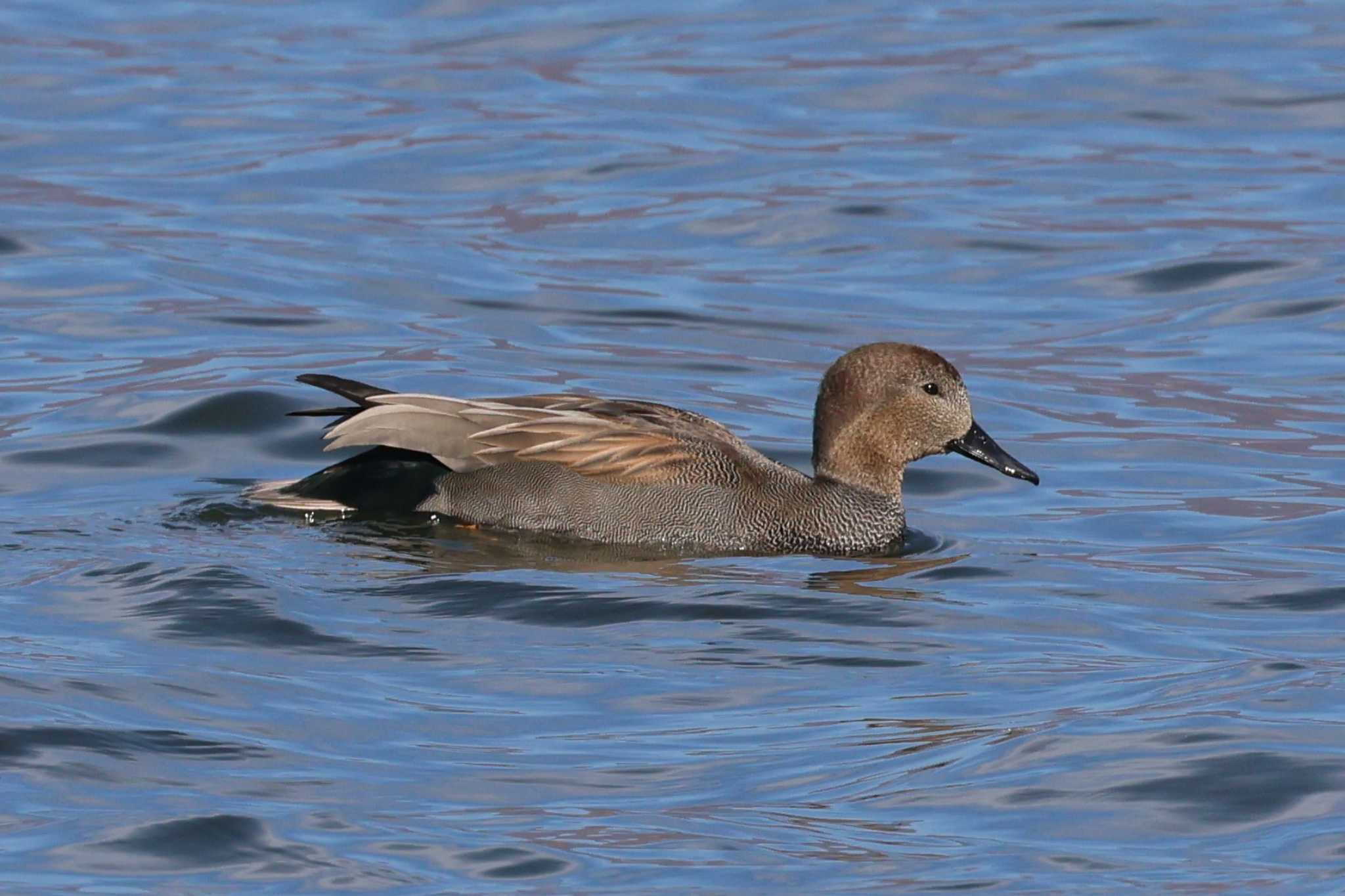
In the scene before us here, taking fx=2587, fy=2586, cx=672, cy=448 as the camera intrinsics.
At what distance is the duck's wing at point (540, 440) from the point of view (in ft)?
32.0

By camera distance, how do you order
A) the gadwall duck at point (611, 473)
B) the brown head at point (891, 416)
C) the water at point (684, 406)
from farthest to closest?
the brown head at point (891, 416) < the gadwall duck at point (611, 473) < the water at point (684, 406)

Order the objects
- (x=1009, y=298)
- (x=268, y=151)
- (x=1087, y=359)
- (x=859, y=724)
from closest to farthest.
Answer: (x=859, y=724), (x=1087, y=359), (x=1009, y=298), (x=268, y=151)

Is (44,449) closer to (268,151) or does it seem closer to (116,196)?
(116,196)

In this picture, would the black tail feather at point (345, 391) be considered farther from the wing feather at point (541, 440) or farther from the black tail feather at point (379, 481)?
the black tail feather at point (379, 481)

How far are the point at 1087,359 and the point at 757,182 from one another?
4.61 m

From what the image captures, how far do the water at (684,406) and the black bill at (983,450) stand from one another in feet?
0.93

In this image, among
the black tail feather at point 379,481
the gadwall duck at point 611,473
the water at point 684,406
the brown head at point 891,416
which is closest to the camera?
the water at point 684,406

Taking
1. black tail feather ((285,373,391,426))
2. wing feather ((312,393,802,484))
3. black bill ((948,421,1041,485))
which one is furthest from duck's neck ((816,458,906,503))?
black tail feather ((285,373,391,426))

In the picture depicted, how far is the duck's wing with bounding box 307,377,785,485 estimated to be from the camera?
976 cm

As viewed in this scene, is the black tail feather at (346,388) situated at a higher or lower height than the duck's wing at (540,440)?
higher

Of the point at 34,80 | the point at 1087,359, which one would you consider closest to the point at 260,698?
the point at 1087,359

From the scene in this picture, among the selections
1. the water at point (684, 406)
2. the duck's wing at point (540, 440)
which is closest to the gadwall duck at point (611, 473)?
the duck's wing at point (540, 440)

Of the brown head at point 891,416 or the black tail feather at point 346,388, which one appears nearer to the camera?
the black tail feather at point 346,388

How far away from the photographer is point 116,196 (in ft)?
56.6
